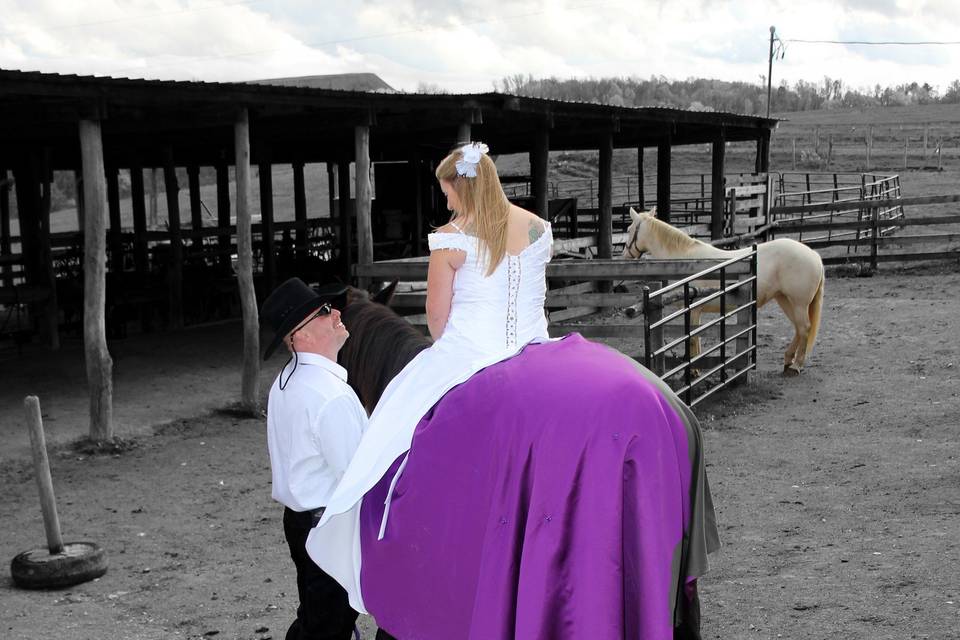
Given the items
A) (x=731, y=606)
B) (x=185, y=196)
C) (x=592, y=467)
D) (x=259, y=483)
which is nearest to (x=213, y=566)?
(x=259, y=483)

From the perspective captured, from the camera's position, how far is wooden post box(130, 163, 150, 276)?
587 inches

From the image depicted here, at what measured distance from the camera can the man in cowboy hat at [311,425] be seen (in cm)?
285

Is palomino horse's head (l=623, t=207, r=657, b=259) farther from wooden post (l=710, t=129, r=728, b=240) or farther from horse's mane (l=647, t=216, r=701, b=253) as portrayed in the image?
wooden post (l=710, t=129, r=728, b=240)

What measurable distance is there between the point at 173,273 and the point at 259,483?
7692mm

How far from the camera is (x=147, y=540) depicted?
603 centimetres

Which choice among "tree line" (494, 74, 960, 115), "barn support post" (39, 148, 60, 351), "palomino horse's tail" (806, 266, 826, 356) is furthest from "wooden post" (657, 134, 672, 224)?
"tree line" (494, 74, 960, 115)

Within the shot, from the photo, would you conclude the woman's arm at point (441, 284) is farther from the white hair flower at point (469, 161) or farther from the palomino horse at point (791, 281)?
the palomino horse at point (791, 281)

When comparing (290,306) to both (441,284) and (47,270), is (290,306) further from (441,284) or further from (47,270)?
(47,270)

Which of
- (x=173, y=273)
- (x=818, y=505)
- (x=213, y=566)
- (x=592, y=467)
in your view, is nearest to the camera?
(x=592, y=467)

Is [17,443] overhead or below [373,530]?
below

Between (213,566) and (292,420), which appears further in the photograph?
(213,566)

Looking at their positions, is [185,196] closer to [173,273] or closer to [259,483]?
[173,273]

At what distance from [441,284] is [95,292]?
19.5 ft

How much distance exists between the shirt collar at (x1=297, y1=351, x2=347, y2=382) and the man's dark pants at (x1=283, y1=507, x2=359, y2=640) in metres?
0.46
